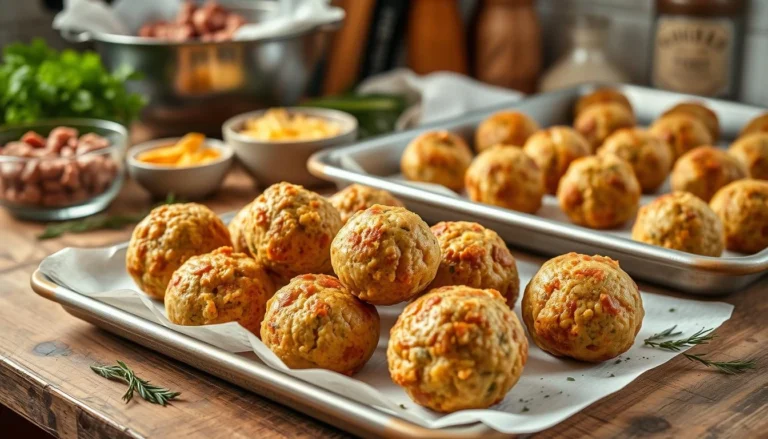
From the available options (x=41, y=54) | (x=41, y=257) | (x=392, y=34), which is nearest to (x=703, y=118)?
(x=392, y=34)

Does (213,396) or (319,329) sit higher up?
(319,329)

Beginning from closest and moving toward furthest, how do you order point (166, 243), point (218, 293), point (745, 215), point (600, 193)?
point (218, 293) < point (166, 243) < point (745, 215) < point (600, 193)

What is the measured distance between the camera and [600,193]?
214 centimetres

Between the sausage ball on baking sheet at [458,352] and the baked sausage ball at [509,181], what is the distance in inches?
34.3

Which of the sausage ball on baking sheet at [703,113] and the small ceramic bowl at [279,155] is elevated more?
the sausage ball on baking sheet at [703,113]

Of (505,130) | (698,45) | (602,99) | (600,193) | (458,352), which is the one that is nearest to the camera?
(458,352)

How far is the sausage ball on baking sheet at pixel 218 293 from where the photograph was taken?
62.2 inches

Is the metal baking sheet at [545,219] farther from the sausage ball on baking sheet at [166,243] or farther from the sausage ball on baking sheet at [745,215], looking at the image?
the sausage ball on baking sheet at [166,243]

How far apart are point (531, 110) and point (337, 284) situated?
1614 millimetres

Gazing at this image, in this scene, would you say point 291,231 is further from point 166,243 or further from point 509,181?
point 509,181

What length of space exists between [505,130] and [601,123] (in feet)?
0.98

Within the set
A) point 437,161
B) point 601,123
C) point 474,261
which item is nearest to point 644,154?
point 601,123

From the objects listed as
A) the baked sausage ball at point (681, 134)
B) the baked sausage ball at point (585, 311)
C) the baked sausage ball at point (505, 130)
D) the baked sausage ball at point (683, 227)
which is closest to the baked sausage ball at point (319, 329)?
the baked sausage ball at point (585, 311)

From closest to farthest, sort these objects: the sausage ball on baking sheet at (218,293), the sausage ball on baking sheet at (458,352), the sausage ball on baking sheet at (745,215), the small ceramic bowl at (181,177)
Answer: the sausage ball on baking sheet at (458,352) → the sausage ball on baking sheet at (218,293) → the sausage ball on baking sheet at (745,215) → the small ceramic bowl at (181,177)
